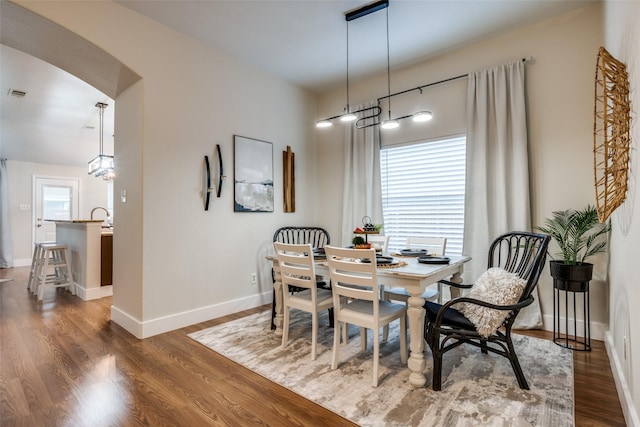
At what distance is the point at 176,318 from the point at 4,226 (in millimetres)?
6547

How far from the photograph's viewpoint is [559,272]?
2.58 m

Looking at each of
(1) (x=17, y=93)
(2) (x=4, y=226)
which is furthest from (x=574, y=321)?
(2) (x=4, y=226)

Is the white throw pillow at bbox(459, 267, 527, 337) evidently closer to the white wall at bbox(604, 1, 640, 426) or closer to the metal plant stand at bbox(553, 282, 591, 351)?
the white wall at bbox(604, 1, 640, 426)

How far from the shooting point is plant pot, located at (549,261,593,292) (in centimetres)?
249

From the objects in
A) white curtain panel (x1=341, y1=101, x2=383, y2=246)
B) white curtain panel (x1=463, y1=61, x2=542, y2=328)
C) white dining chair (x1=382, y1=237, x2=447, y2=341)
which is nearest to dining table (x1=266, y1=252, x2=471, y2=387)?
white dining chair (x1=382, y1=237, x2=447, y2=341)

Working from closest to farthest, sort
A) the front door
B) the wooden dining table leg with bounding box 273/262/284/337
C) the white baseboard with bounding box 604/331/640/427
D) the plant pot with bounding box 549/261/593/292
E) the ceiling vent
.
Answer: the white baseboard with bounding box 604/331/640/427, the plant pot with bounding box 549/261/593/292, the wooden dining table leg with bounding box 273/262/284/337, the ceiling vent, the front door

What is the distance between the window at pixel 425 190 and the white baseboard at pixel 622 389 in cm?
147

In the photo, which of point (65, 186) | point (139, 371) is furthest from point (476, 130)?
point (65, 186)

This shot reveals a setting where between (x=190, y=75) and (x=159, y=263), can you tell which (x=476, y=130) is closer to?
(x=190, y=75)

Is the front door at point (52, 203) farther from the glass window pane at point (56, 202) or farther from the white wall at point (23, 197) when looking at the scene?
the white wall at point (23, 197)

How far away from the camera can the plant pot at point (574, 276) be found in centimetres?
249

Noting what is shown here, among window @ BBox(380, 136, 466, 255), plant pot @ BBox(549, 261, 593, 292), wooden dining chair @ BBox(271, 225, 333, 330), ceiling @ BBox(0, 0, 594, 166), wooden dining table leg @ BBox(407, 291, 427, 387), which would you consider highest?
ceiling @ BBox(0, 0, 594, 166)

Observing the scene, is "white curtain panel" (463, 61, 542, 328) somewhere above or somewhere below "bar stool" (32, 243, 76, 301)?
above

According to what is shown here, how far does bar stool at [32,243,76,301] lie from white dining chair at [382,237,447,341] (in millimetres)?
4436
